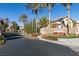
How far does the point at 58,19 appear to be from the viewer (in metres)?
10.6

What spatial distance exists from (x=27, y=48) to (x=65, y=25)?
1756 mm

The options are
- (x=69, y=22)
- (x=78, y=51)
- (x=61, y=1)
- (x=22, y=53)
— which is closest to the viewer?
(x=61, y=1)

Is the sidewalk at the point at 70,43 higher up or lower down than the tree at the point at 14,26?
lower down

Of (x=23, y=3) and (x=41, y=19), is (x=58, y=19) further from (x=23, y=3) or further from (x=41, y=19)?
(x=23, y=3)

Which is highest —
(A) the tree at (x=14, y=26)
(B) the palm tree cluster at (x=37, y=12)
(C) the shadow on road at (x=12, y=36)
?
(B) the palm tree cluster at (x=37, y=12)

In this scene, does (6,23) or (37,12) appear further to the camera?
(37,12)

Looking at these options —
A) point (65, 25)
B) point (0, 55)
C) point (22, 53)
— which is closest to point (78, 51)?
point (65, 25)

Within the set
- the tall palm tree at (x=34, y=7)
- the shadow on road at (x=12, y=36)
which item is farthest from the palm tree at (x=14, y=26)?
the tall palm tree at (x=34, y=7)

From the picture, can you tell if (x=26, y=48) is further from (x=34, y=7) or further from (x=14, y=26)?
(x=34, y=7)

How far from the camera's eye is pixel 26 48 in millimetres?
10031

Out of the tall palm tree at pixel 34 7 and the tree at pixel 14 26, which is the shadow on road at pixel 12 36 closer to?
the tree at pixel 14 26

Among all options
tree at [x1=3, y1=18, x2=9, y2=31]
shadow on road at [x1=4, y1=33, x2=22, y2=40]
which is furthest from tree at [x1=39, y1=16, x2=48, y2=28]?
tree at [x1=3, y1=18, x2=9, y2=31]

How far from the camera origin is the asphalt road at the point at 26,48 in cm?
970

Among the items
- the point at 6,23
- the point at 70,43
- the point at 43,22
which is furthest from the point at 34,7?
the point at 70,43
